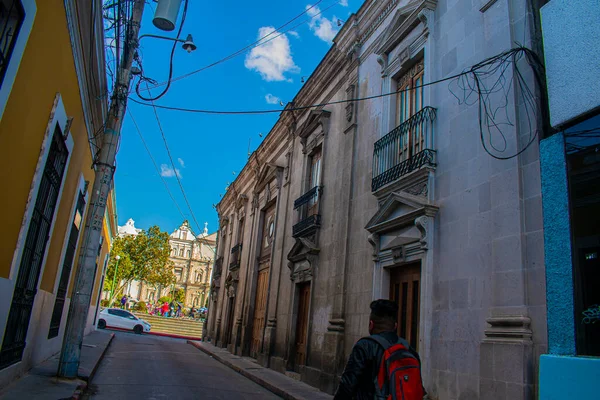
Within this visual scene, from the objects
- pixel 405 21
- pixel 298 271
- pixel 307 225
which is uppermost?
pixel 405 21

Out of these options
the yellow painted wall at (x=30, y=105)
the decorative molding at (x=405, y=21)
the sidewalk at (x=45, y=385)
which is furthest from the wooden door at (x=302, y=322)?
the yellow painted wall at (x=30, y=105)

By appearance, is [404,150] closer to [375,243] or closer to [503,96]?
[375,243]

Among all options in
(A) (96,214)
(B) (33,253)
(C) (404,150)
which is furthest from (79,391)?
(C) (404,150)

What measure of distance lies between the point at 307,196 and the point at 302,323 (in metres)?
3.24

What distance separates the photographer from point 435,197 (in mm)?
7000

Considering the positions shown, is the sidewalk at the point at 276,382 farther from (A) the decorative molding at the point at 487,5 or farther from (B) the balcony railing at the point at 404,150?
(A) the decorative molding at the point at 487,5

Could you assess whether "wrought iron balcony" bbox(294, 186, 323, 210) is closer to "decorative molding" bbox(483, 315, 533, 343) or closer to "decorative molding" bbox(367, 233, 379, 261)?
"decorative molding" bbox(367, 233, 379, 261)

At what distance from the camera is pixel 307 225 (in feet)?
38.6

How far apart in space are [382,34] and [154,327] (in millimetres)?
30660

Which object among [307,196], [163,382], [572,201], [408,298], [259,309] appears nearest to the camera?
[572,201]

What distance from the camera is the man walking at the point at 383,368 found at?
103 inches

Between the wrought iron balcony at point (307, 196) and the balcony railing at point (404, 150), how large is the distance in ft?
9.86

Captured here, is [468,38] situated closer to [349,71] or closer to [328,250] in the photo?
[349,71]

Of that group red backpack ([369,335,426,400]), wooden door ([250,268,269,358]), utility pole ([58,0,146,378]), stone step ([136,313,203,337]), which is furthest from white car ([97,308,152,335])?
red backpack ([369,335,426,400])
